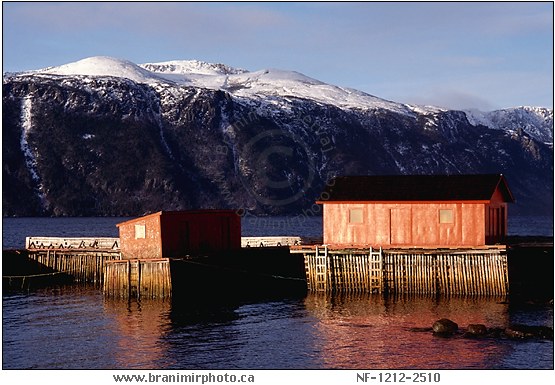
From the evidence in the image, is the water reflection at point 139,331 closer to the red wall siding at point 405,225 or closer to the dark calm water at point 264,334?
the dark calm water at point 264,334

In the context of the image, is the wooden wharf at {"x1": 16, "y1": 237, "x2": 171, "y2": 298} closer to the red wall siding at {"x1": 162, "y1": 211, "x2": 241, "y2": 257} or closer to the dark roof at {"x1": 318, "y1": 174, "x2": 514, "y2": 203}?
the red wall siding at {"x1": 162, "y1": 211, "x2": 241, "y2": 257}

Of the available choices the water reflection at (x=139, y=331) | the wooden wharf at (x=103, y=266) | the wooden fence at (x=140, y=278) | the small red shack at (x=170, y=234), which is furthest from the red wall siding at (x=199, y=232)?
the water reflection at (x=139, y=331)

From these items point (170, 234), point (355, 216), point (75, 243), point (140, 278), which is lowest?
point (140, 278)

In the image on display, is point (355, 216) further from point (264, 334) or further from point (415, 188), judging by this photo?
point (264, 334)

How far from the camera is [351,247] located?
65.4 m

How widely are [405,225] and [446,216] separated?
2736mm

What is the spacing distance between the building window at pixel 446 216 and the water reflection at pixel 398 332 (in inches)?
214

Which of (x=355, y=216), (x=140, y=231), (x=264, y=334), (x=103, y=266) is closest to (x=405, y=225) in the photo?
(x=355, y=216)

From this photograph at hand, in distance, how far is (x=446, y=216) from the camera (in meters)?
64.3

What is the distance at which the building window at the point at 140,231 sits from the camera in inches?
2630

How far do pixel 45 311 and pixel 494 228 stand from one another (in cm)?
2979
